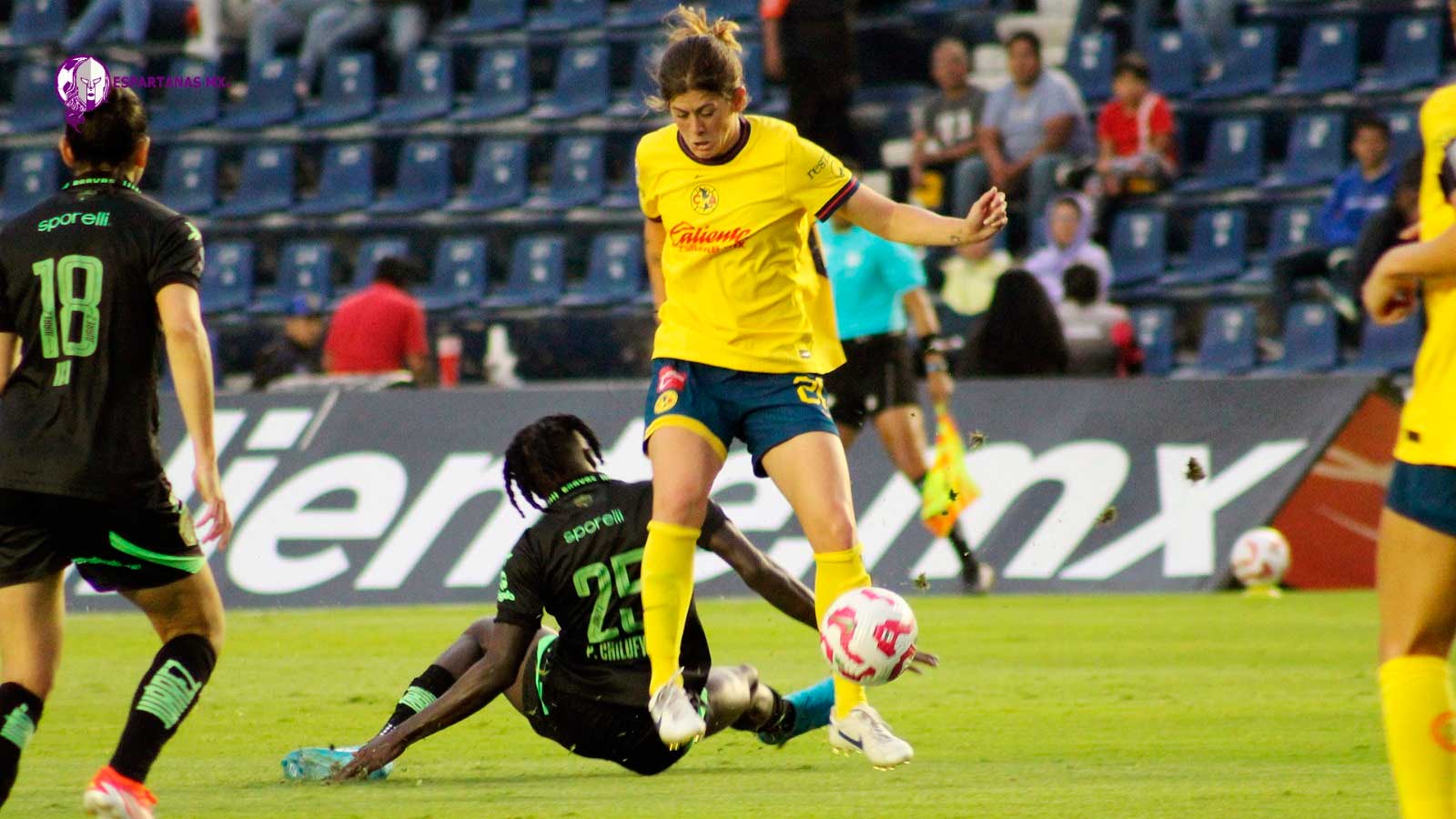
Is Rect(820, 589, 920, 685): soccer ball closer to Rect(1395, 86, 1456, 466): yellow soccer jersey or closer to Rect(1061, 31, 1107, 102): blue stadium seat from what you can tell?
Rect(1395, 86, 1456, 466): yellow soccer jersey

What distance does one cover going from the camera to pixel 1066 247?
15.5m

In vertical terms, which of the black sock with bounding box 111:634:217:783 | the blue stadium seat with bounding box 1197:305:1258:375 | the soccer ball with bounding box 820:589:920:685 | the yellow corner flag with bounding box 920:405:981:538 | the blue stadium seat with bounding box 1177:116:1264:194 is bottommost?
the blue stadium seat with bounding box 1197:305:1258:375

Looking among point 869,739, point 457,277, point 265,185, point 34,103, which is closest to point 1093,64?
point 457,277

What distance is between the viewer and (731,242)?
6.09 metres

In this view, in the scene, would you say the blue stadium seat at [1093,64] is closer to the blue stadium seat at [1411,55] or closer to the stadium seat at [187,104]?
the blue stadium seat at [1411,55]

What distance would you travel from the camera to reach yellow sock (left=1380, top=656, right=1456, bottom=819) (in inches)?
165

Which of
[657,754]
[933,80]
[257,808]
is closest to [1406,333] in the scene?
[933,80]

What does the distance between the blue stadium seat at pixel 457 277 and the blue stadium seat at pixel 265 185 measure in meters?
1.92

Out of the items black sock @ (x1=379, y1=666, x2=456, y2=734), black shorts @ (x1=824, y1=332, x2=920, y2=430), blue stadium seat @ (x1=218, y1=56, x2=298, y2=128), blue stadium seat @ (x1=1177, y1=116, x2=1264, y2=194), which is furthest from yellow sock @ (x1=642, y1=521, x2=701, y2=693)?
blue stadium seat @ (x1=218, y1=56, x2=298, y2=128)

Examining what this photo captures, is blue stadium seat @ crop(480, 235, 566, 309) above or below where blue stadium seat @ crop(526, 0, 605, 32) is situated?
below

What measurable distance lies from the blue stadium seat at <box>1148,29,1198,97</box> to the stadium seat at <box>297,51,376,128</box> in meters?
7.21

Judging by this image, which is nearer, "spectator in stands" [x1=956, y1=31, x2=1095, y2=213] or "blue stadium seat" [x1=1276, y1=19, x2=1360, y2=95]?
"spectator in stands" [x1=956, y1=31, x2=1095, y2=213]

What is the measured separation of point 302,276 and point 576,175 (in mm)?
2605

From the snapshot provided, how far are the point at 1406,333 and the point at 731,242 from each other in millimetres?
10112
